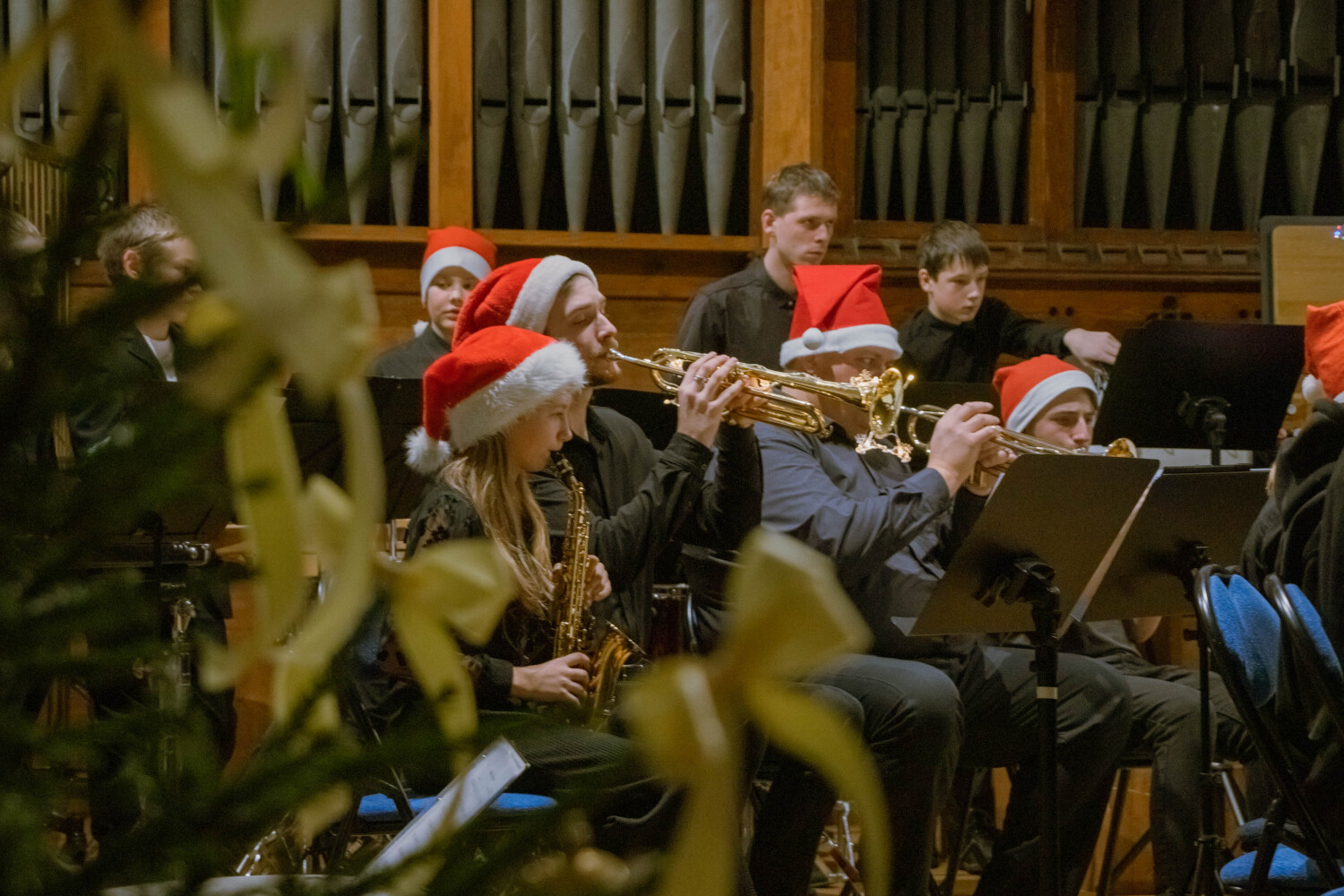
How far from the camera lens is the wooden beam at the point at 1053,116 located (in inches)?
261

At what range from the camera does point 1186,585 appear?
349cm

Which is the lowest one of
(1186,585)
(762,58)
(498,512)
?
(1186,585)

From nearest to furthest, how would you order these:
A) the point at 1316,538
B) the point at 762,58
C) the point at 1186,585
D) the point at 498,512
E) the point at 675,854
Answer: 1. the point at 675,854
2. the point at 1316,538
3. the point at 498,512
4. the point at 1186,585
5. the point at 762,58

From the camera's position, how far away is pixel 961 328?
5777 millimetres

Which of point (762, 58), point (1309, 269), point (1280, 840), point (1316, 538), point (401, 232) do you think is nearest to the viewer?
point (1280, 840)

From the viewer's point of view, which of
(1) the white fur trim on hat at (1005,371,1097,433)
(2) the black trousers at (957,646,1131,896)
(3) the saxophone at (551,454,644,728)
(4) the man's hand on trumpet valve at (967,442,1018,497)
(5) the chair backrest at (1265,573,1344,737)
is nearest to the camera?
(5) the chair backrest at (1265,573,1344,737)

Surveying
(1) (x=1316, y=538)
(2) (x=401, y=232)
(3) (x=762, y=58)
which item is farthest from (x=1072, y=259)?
(1) (x=1316, y=538)

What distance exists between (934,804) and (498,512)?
125cm

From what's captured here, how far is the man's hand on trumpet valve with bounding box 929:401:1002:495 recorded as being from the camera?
3881mm

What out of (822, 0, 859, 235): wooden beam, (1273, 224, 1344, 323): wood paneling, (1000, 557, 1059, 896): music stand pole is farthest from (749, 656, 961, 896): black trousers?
(822, 0, 859, 235): wooden beam

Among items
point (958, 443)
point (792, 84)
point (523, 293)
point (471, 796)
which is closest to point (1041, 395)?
point (958, 443)

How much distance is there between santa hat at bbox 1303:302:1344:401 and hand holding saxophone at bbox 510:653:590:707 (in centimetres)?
178

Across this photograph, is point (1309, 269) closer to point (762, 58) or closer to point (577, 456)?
point (762, 58)

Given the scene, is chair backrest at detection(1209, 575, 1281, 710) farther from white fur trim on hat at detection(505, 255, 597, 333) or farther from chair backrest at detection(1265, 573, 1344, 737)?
white fur trim on hat at detection(505, 255, 597, 333)
